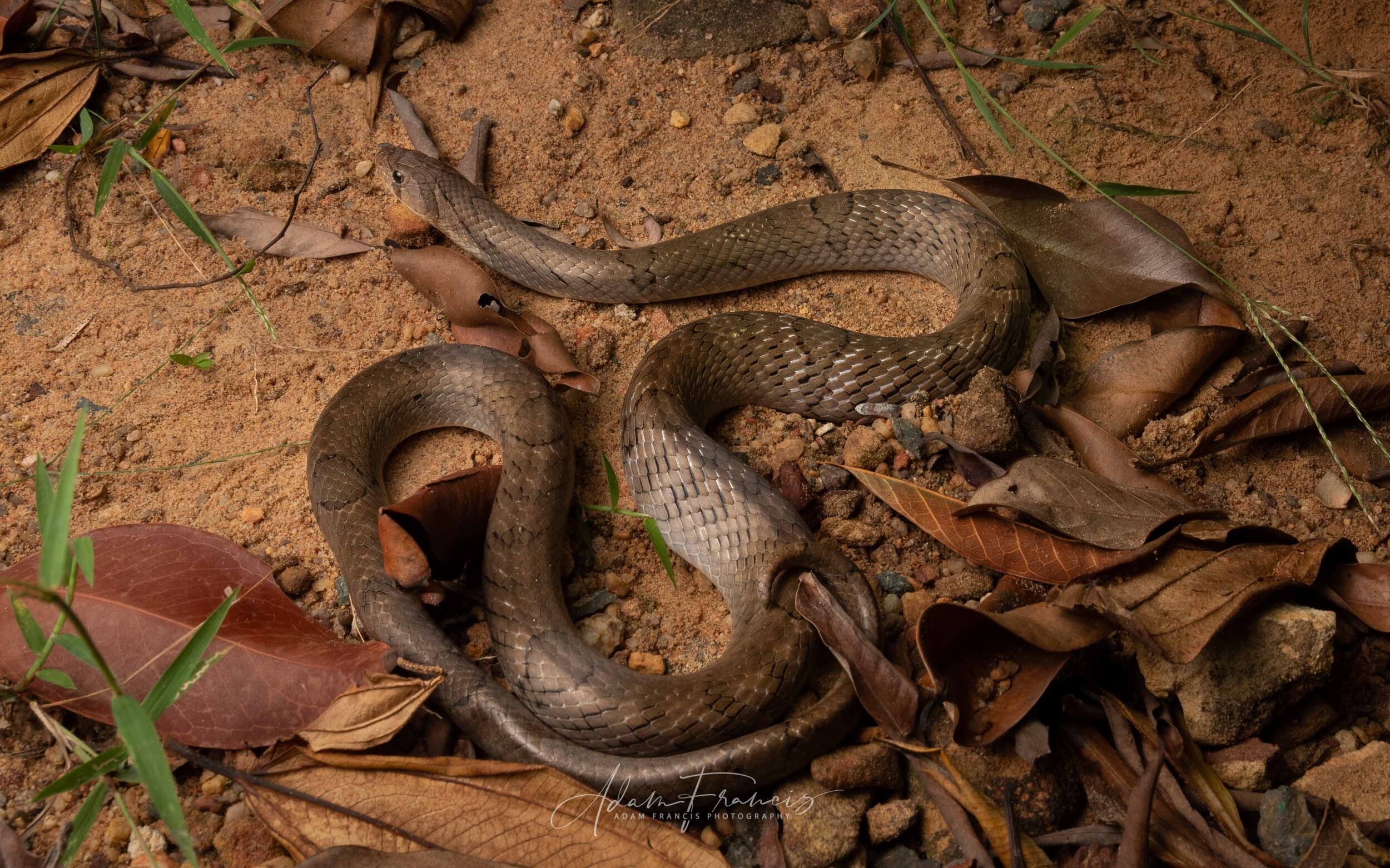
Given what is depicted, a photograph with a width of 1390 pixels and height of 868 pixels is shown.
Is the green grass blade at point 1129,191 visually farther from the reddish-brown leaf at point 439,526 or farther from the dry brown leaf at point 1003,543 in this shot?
the reddish-brown leaf at point 439,526

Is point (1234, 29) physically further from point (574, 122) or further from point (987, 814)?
point (987, 814)

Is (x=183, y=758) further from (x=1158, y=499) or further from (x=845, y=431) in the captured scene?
(x=1158, y=499)

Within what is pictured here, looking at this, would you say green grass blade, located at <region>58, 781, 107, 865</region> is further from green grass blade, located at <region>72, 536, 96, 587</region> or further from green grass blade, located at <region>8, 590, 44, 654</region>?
green grass blade, located at <region>72, 536, 96, 587</region>

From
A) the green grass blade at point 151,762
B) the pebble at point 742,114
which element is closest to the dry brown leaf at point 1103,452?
the pebble at point 742,114

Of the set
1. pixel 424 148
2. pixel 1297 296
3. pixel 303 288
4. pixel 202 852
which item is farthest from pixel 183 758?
pixel 1297 296

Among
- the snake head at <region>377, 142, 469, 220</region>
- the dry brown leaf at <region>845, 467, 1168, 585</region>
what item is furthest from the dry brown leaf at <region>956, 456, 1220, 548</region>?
the snake head at <region>377, 142, 469, 220</region>

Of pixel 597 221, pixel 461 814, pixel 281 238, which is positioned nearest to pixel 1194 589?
pixel 461 814
